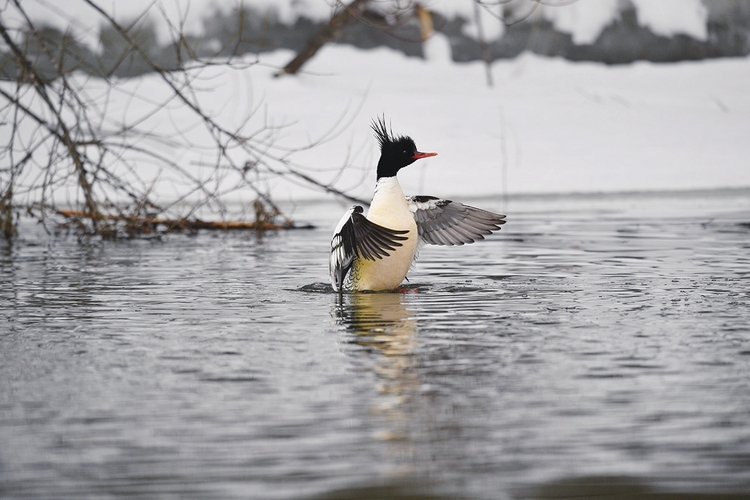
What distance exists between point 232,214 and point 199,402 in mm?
8753

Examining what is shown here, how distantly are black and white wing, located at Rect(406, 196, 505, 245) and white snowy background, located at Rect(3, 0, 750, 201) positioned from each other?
171 inches

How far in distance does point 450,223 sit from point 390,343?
9.45ft

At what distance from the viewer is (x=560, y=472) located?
2.97m

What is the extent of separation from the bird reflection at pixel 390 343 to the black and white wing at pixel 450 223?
1.00 metres

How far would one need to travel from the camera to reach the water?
298 centimetres

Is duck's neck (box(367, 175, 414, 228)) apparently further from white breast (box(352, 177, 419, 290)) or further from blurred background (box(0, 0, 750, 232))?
blurred background (box(0, 0, 750, 232))

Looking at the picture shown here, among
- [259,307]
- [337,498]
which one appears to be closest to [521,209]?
[259,307]

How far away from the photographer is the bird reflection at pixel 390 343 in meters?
3.52

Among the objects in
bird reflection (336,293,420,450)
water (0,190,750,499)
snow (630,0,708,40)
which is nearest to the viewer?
water (0,190,750,499)

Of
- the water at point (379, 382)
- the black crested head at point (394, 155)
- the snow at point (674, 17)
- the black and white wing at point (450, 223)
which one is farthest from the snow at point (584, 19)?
the black crested head at point (394, 155)

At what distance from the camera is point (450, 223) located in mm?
7570

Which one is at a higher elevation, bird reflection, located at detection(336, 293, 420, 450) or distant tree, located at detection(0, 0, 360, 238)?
distant tree, located at detection(0, 0, 360, 238)

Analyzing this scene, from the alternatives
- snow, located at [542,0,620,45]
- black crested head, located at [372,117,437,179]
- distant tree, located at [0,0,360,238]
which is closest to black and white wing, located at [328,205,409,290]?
black crested head, located at [372,117,437,179]

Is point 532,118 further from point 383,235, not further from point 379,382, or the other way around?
point 379,382
